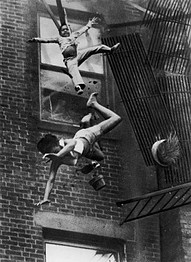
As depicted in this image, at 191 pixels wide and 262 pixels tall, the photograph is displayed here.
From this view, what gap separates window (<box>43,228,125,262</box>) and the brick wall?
22 cm

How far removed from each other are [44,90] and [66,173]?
1.62 meters

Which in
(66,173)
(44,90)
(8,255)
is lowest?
(8,255)

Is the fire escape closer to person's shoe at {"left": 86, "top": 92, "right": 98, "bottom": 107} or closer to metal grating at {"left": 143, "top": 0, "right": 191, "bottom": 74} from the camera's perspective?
metal grating at {"left": 143, "top": 0, "right": 191, "bottom": 74}

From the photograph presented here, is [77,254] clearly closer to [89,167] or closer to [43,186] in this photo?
[43,186]

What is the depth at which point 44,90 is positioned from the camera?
19.0m

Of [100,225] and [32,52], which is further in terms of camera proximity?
[32,52]

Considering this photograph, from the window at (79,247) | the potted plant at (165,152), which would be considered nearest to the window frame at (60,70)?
the potted plant at (165,152)

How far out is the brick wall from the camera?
1731 centimetres

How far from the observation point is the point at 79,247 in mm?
17750

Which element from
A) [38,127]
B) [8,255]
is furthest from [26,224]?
[38,127]

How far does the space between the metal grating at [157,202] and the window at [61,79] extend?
170 centimetres

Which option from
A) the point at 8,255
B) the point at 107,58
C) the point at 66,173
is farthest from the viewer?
the point at 107,58

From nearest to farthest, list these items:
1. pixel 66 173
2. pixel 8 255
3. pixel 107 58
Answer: pixel 8 255
pixel 66 173
pixel 107 58

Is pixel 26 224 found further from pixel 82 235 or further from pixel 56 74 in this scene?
pixel 56 74
